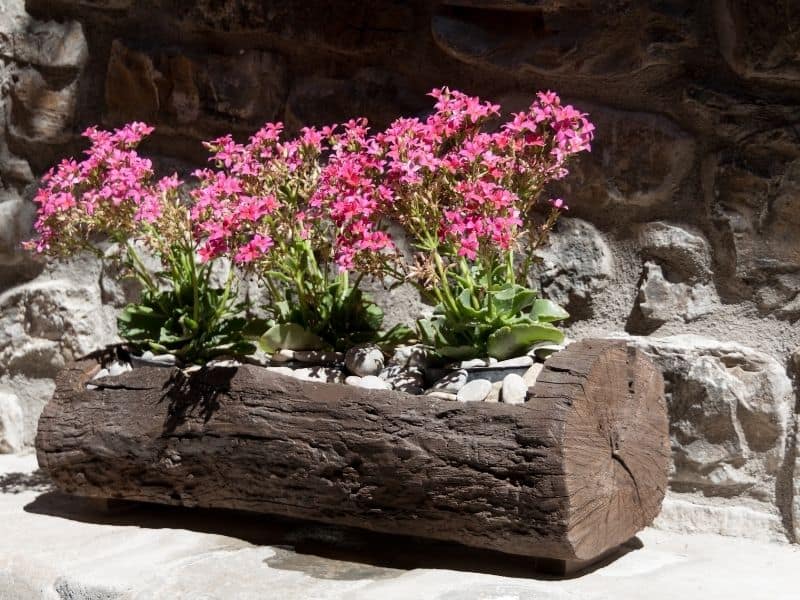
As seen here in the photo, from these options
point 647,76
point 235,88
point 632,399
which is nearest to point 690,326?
point 632,399

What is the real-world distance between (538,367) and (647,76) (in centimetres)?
71

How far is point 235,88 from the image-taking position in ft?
9.04

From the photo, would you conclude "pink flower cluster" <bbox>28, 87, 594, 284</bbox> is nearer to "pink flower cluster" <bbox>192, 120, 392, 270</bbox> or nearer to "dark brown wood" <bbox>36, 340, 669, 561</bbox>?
"pink flower cluster" <bbox>192, 120, 392, 270</bbox>

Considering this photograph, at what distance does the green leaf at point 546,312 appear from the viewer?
219cm

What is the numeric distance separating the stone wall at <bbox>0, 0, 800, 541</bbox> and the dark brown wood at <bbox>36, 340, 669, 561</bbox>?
245 mm

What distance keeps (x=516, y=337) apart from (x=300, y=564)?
57 centimetres

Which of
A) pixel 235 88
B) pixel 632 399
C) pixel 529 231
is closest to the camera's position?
pixel 632 399

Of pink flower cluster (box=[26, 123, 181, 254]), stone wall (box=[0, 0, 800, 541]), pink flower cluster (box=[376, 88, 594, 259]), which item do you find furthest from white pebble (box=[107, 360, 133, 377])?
pink flower cluster (box=[376, 88, 594, 259])

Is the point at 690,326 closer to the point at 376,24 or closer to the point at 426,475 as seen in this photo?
the point at 426,475

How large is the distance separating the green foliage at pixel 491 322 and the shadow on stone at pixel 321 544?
0.37 metres

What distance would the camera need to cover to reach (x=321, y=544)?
223 cm

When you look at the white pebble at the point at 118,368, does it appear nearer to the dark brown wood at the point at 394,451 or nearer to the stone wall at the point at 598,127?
the dark brown wood at the point at 394,451

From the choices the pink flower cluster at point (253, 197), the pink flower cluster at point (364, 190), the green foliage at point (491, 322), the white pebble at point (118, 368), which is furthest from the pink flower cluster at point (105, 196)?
the green foliage at point (491, 322)

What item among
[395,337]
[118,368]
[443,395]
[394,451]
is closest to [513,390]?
[443,395]
